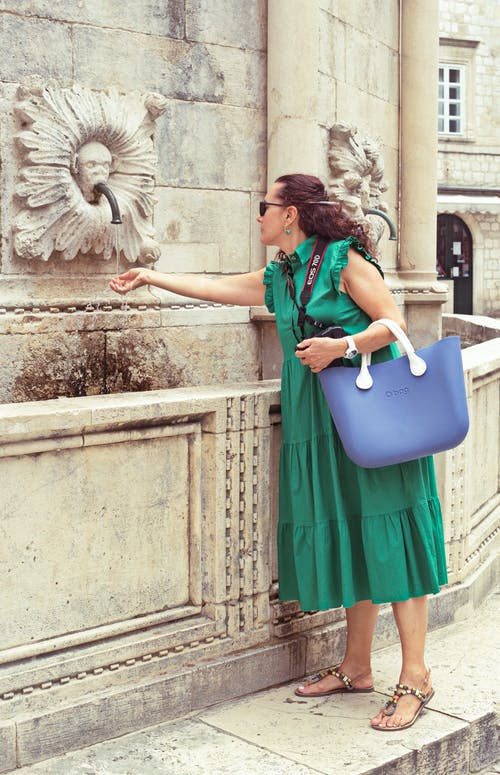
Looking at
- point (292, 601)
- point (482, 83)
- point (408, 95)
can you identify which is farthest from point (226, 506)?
point (482, 83)

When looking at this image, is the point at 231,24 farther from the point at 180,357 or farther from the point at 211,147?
the point at 180,357

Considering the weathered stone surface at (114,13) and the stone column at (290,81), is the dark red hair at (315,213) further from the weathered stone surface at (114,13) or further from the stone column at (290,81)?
the stone column at (290,81)

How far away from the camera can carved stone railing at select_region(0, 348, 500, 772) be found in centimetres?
340

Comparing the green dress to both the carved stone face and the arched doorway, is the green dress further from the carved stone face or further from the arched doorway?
the arched doorway

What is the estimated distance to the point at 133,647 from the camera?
3.67m

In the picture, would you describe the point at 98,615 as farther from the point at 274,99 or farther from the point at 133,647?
the point at 274,99

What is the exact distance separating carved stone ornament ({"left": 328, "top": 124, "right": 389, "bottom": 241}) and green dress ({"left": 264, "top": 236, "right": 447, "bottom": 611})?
2.33 m

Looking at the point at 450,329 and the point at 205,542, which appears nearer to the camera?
the point at 205,542

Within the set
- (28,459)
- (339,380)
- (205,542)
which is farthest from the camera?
(205,542)

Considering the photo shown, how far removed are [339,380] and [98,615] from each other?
1.05 meters

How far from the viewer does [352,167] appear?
20.4 ft

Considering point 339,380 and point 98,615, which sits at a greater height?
point 339,380

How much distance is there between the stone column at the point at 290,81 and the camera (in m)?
5.67

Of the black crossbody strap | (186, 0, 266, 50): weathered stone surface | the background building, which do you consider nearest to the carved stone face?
(186, 0, 266, 50): weathered stone surface
